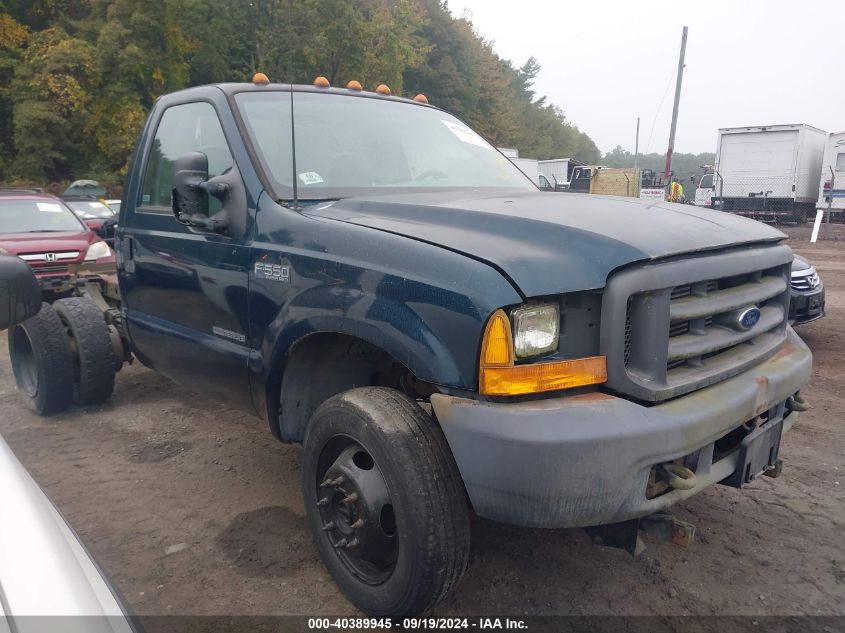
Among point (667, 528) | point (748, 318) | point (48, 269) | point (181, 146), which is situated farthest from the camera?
point (48, 269)

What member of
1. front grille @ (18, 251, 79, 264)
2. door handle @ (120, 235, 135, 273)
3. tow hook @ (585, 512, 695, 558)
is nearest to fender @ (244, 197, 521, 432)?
tow hook @ (585, 512, 695, 558)

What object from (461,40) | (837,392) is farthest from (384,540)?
(461,40)

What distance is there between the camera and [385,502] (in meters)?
2.29

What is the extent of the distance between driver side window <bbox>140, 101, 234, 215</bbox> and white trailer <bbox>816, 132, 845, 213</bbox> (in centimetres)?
2234

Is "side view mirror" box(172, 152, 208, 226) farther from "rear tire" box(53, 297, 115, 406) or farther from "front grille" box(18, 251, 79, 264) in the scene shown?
"front grille" box(18, 251, 79, 264)

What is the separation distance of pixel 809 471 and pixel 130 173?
426 centimetres

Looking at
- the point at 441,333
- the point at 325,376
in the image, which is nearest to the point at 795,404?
the point at 441,333

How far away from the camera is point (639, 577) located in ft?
8.95

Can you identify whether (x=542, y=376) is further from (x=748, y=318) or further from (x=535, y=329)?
(x=748, y=318)

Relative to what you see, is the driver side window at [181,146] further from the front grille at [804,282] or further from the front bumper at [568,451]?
the front grille at [804,282]

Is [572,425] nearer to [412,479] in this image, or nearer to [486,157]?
[412,479]

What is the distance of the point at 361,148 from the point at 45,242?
20.5 feet

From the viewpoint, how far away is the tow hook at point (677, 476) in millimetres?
2059

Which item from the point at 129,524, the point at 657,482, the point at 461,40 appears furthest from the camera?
the point at 461,40
